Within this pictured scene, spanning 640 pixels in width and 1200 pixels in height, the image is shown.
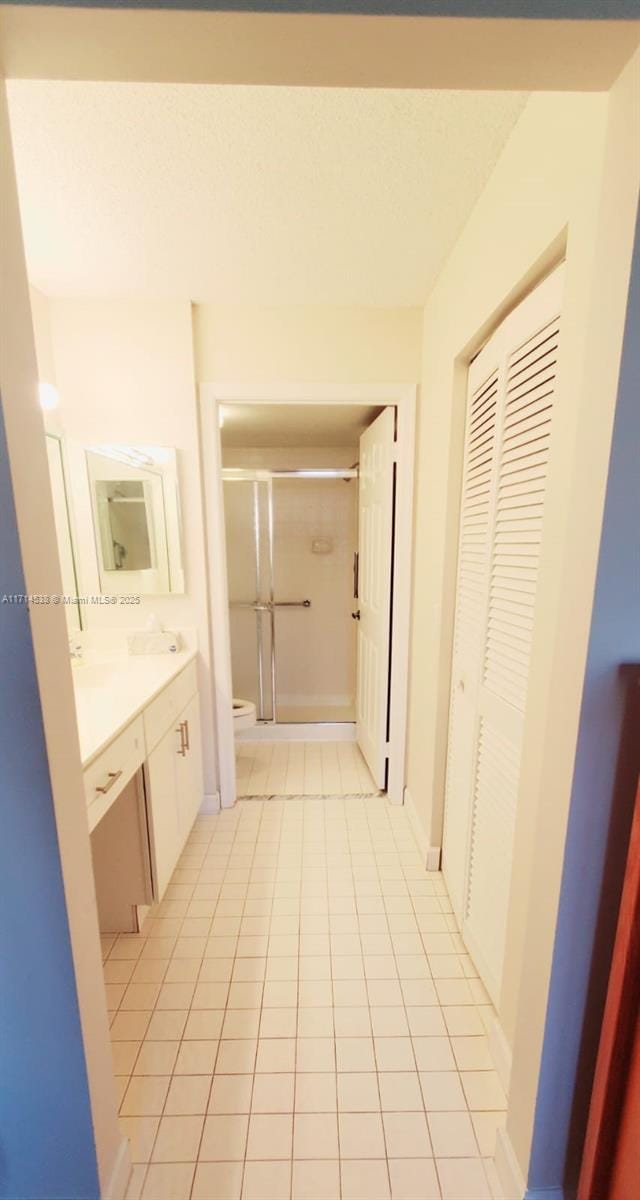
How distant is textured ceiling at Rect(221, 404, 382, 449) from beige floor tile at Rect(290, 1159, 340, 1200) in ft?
7.97

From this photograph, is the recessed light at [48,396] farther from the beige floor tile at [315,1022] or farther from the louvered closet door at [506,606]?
the beige floor tile at [315,1022]

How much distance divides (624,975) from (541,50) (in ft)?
4.29

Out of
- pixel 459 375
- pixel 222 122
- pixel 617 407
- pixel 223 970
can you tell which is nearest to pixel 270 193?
pixel 222 122

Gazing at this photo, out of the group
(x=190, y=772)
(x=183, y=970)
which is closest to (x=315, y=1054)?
(x=183, y=970)

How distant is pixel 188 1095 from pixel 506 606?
148 cm

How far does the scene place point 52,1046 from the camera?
2.54 feet

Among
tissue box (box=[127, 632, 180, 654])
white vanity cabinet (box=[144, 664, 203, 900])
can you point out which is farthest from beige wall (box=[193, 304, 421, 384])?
white vanity cabinet (box=[144, 664, 203, 900])

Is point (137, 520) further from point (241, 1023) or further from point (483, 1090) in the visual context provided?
point (483, 1090)

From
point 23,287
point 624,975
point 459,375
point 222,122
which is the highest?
point 222,122

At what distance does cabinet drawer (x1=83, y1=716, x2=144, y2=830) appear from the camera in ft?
3.54

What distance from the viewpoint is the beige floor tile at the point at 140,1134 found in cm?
96

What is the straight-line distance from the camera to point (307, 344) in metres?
1.90

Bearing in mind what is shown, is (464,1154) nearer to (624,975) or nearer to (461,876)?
(461,876)

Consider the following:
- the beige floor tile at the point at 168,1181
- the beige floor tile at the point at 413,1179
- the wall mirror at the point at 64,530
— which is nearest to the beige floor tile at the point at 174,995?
the beige floor tile at the point at 168,1181
